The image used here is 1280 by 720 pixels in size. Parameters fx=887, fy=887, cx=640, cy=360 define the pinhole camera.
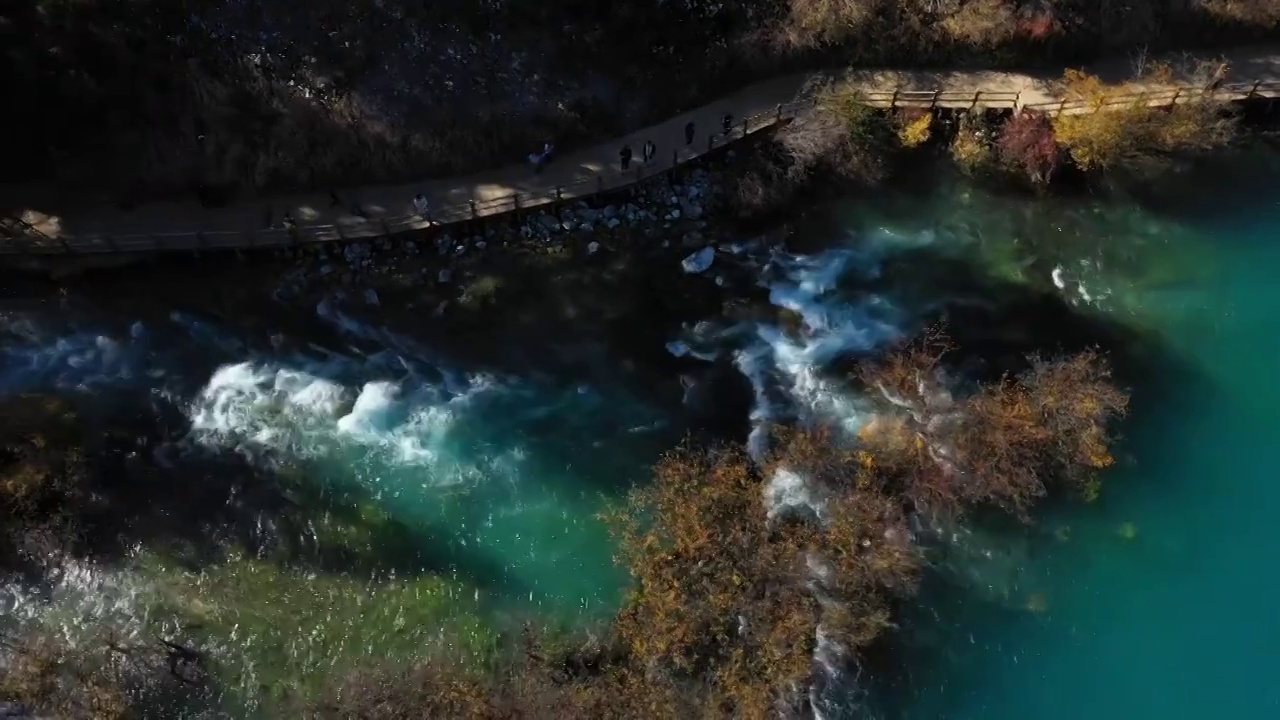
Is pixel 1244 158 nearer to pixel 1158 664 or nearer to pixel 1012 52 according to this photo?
pixel 1012 52

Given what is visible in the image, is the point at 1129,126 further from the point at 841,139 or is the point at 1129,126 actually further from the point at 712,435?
the point at 712,435

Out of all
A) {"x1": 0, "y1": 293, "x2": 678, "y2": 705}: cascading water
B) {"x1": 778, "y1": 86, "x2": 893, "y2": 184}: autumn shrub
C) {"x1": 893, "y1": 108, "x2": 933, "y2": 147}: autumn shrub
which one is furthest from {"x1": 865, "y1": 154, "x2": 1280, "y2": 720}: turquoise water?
{"x1": 0, "y1": 293, "x2": 678, "y2": 705}: cascading water

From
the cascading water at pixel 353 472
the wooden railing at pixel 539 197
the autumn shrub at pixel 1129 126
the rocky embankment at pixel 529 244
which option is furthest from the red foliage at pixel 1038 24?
the cascading water at pixel 353 472

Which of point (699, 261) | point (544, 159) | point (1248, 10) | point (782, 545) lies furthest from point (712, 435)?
point (1248, 10)

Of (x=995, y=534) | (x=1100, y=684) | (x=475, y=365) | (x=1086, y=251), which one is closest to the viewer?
(x=1100, y=684)

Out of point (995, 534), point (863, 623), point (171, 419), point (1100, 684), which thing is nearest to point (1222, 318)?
point (995, 534)
